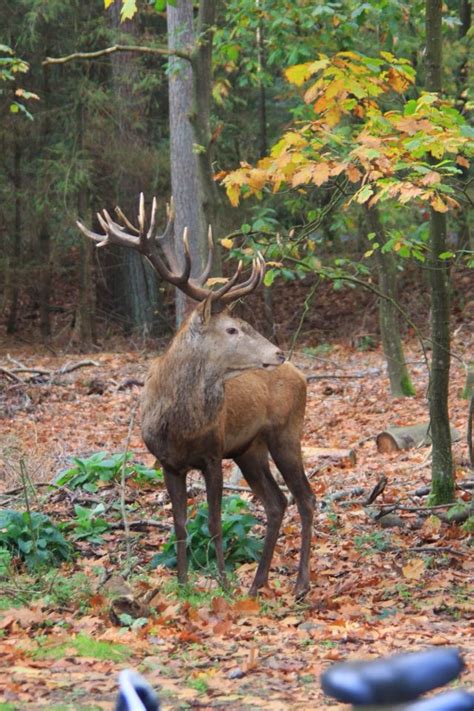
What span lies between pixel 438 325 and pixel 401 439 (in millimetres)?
3580

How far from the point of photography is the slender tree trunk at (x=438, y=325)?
894cm

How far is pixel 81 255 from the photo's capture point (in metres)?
24.2

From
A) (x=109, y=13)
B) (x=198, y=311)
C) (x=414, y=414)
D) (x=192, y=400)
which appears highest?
(x=109, y=13)

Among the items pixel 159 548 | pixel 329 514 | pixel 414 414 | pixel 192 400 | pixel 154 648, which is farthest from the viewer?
pixel 414 414

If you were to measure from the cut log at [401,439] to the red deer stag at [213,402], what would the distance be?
Answer: 4.05 m

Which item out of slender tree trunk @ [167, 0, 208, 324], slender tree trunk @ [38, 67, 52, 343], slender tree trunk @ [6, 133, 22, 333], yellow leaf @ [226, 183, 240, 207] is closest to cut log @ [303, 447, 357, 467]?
slender tree trunk @ [167, 0, 208, 324]

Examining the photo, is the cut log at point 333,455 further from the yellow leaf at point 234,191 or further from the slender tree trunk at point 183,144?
the yellow leaf at point 234,191

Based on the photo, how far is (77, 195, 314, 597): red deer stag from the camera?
25.9ft

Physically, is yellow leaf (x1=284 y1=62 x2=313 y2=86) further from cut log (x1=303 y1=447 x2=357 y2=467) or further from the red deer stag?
cut log (x1=303 y1=447 x2=357 y2=467)

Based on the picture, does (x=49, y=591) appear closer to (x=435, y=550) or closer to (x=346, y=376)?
(x=435, y=550)

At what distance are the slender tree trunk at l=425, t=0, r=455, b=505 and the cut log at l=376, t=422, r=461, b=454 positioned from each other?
9.92ft

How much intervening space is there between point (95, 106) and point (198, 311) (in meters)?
15.5

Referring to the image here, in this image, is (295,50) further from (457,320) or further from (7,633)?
(457,320)

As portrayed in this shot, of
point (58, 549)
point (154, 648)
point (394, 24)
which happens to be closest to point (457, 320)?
point (394, 24)
